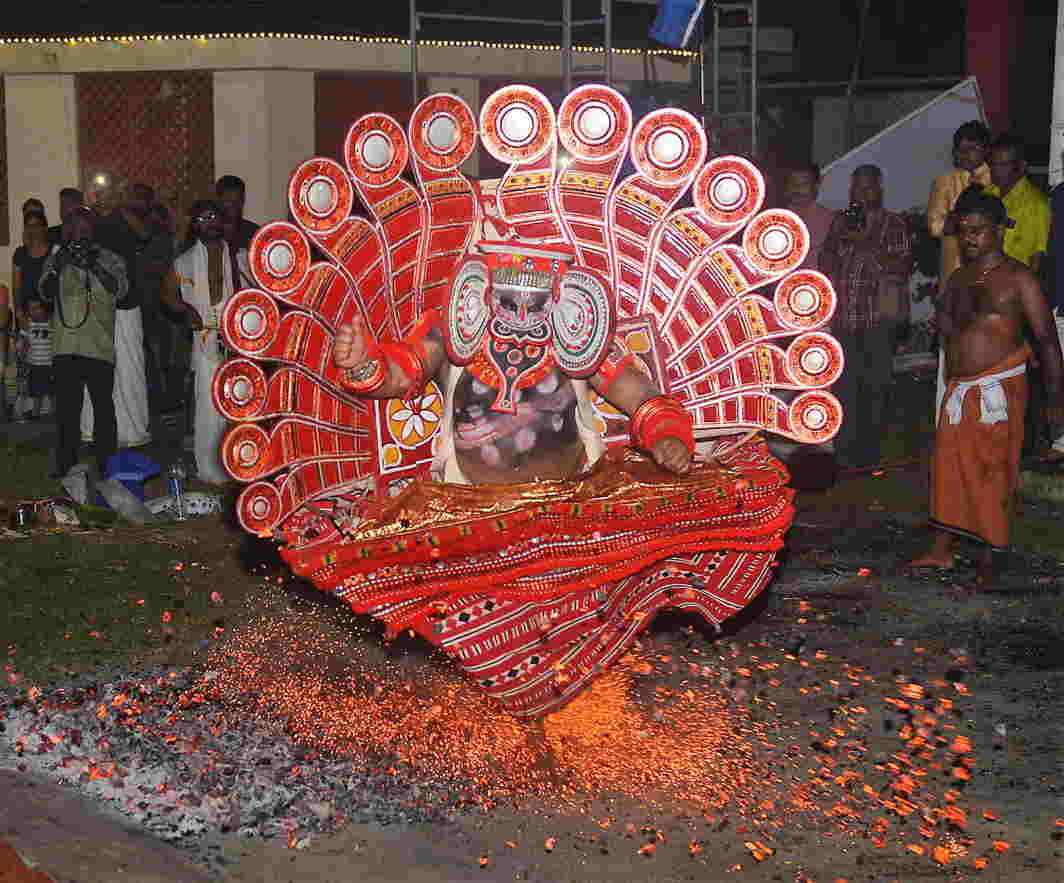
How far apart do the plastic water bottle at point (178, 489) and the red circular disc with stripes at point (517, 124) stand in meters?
4.34

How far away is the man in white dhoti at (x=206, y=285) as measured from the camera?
9.73 metres

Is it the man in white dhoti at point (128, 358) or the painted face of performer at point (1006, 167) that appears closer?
the painted face of performer at point (1006, 167)

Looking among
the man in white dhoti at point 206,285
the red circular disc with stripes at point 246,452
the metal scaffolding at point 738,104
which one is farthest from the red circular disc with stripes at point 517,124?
the metal scaffolding at point 738,104

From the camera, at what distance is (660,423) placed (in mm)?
5441

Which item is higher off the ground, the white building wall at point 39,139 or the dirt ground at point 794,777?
the white building wall at point 39,139

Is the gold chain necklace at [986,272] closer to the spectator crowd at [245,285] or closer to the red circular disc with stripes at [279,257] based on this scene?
the spectator crowd at [245,285]

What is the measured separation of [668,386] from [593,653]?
46.6 inches

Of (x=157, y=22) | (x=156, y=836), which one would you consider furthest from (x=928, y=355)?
(x=156, y=836)

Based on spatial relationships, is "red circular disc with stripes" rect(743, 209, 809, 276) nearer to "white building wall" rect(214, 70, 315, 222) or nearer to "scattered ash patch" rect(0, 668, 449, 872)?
"scattered ash patch" rect(0, 668, 449, 872)

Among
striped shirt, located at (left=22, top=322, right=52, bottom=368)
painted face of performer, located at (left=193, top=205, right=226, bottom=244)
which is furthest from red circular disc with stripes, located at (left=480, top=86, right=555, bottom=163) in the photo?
striped shirt, located at (left=22, top=322, right=52, bottom=368)

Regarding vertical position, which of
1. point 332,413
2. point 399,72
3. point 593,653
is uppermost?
point 399,72

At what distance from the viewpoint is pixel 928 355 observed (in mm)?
14797

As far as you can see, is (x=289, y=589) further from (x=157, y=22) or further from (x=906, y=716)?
(x=157, y=22)

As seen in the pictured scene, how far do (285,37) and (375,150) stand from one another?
11022 mm
